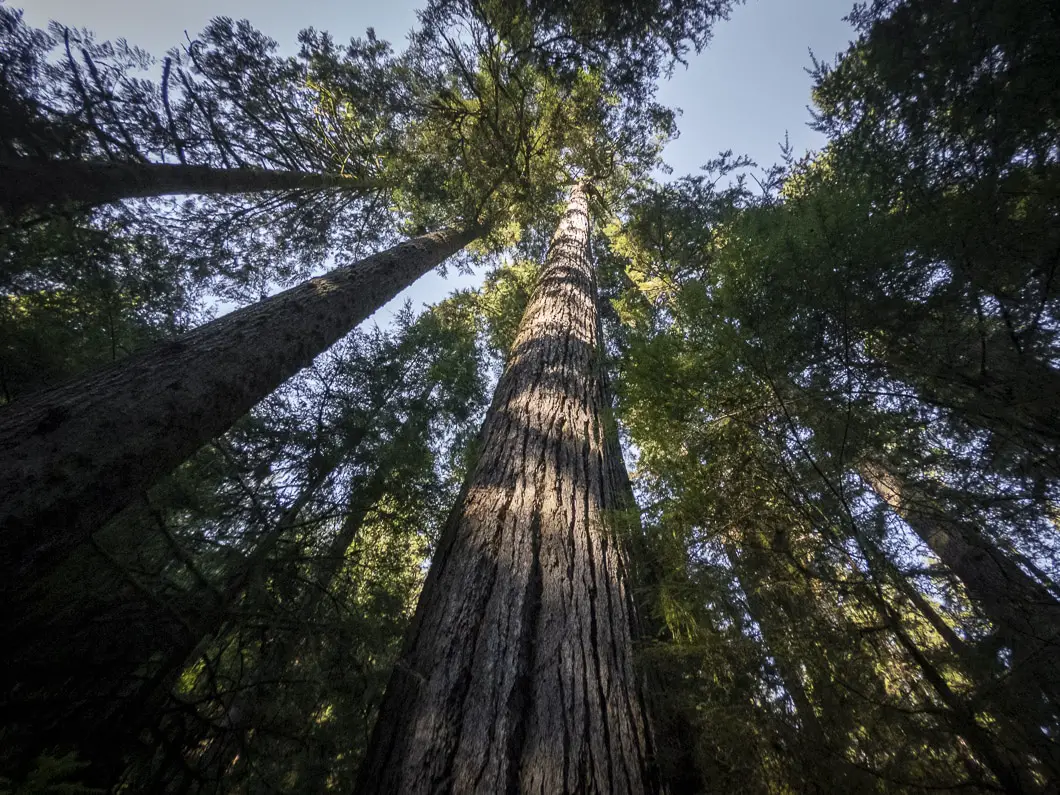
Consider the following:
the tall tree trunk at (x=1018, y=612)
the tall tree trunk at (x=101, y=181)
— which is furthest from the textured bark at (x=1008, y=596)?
the tall tree trunk at (x=101, y=181)

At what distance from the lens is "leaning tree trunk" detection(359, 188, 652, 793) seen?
1.13m

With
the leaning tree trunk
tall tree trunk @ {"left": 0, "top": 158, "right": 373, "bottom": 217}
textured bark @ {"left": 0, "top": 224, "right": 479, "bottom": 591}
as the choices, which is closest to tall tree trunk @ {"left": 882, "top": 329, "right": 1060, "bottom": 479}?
the leaning tree trunk

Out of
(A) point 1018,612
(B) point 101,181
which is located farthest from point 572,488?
(B) point 101,181

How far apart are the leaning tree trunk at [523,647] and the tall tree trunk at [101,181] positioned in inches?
198

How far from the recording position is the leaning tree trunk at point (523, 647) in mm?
1130

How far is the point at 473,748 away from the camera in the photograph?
1.13 m

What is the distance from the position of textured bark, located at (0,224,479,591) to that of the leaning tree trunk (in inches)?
67.9

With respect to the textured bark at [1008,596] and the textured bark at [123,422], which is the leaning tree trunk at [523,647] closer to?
the textured bark at [1008,596]

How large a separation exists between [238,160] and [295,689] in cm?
630

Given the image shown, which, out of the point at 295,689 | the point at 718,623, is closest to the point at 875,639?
the point at 718,623

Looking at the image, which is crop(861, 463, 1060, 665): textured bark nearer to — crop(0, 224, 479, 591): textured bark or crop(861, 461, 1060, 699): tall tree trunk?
crop(861, 461, 1060, 699): tall tree trunk

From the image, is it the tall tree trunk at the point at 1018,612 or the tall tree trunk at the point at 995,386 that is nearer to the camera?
the tall tree trunk at the point at 1018,612

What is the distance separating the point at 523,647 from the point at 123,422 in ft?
8.13

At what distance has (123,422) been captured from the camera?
88.5 inches
